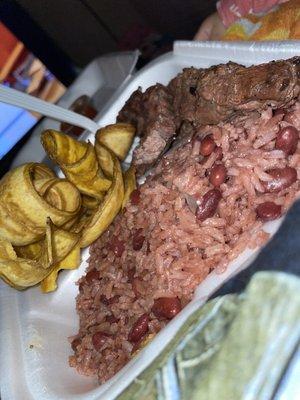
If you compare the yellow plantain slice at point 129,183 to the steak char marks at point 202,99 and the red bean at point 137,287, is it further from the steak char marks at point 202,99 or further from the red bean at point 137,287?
the red bean at point 137,287

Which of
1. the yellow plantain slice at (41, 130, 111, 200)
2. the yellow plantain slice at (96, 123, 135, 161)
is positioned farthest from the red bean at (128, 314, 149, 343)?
the yellow plantain slice at (96, 123, 135, 161)

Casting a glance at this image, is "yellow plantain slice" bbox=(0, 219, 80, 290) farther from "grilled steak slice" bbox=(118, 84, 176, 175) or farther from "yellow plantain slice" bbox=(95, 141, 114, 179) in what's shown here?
"grilled steak slice" bbox=(118, 84, 176, 175)

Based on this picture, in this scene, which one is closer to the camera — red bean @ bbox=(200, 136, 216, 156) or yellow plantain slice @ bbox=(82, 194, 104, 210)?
red bean @ bbox=(200, 136, 216, 156)

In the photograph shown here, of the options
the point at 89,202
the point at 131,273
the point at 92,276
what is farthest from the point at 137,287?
the point at 89,202

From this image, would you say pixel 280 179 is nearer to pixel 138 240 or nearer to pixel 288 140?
pixel 288 140

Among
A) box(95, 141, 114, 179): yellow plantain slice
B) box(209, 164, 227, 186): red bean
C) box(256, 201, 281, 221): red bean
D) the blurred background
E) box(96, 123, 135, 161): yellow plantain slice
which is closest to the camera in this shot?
box(256, 201, 281, 221): red bean

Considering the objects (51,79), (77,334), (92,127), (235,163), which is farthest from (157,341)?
(51,79)

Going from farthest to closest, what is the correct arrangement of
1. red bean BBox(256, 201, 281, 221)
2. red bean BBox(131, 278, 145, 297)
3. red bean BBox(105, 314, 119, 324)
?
1. red bean BBox(105, 314, 119, 324)
2. red bean BBox(131, 278, 145, 297)
3. red bean BBox(256, 201, 281, 221)
